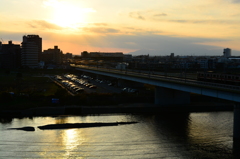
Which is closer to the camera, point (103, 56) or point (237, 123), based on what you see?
point (237, 123)

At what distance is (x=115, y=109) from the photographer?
84.9ft

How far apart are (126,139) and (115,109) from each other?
8.48m

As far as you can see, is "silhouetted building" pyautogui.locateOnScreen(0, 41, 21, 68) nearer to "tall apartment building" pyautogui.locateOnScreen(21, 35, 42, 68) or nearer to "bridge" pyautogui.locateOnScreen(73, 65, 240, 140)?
"tall apartment building" pyautogui.locateOnScreen(21, 35, 42, 68)

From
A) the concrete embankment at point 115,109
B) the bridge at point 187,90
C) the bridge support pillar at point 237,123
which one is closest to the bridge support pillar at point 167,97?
the bridge at point 187,90

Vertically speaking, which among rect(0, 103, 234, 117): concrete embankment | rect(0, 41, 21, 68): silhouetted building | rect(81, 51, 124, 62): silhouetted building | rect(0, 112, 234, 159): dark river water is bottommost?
rect(0, 112, 234, 159): dark river water

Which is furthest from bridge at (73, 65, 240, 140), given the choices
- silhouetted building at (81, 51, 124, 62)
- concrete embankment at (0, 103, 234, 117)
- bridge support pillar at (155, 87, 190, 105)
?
silhouetted building at (81, 51, 124, 62)

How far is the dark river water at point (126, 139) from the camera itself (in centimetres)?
1503

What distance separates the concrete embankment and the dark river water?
1.71 metres

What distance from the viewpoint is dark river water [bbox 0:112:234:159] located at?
15031 millimetres

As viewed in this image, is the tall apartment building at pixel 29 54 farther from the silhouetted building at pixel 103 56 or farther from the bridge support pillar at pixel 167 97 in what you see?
the bridge support pillar at pixel 167 97

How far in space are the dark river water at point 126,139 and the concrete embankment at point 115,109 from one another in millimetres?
1714

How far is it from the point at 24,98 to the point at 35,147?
12.9m

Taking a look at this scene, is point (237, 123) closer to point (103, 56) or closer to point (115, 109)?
point (115, 109)

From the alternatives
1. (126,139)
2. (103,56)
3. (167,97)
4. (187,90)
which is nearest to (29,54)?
(167,97)
